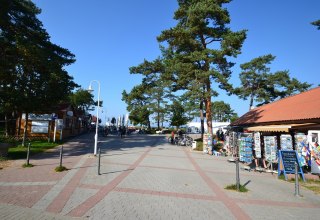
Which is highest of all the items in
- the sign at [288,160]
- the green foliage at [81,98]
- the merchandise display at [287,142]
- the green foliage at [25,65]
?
the green foliage at [81,98]

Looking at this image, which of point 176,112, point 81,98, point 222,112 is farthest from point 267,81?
point 222,112

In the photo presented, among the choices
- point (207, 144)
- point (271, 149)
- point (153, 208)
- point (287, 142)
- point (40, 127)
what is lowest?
point (153, 208)

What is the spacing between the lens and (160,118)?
63.2m

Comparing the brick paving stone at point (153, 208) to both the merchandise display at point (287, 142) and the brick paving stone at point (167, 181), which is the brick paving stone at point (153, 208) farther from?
the merchandise display at point (287, 142)

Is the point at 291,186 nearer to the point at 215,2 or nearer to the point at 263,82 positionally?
the point at 215,2

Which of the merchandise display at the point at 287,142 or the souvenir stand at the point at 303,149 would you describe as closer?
the souvenir stand at the point at 303,149

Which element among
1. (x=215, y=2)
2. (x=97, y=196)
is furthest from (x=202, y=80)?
(x=97, y=196)

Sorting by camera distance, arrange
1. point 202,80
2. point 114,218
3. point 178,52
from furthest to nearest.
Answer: point 178,52 → point 202,80 → point 114,218

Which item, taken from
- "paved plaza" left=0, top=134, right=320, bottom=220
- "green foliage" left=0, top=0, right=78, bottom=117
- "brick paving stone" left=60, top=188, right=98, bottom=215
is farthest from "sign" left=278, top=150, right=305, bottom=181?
"green foliage" left=0, top=0, right=78, bottom=117

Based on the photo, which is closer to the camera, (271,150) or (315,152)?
(315,152)

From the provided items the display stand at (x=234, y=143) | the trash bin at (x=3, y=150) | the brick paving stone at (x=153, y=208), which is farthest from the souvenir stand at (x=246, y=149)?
the trash bin at (x=3, y=150)

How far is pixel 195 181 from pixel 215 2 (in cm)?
1759

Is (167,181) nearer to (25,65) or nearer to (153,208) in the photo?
(153,208)

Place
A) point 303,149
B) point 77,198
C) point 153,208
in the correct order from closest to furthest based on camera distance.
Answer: point 153,208
point 77,198
point 303,149
